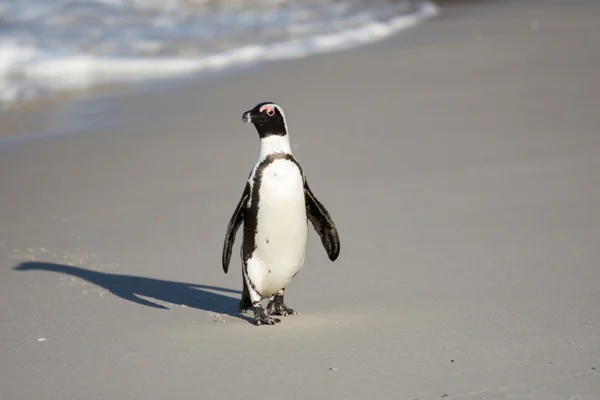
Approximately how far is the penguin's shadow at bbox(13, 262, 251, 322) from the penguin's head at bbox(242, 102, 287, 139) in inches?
31.6

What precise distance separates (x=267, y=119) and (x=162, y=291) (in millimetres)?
1161

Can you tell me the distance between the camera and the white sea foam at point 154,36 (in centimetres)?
1247

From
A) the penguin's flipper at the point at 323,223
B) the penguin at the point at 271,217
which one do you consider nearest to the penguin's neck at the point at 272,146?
the penguin at the point at 271,217

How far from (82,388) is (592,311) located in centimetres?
188

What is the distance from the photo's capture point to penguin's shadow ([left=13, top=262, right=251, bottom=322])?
4539mm

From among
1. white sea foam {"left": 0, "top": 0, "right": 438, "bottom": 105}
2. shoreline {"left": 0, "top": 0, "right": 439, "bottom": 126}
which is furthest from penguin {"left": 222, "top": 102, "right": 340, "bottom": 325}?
white sea foam {"left": 0, "top": 0, "right": 438, "bottom": 105}

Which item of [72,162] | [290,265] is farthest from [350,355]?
[72,162]

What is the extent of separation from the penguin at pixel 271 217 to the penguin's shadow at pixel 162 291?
19 cm

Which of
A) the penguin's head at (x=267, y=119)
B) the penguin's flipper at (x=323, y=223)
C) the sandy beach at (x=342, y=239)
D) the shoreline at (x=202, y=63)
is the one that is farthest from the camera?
the shoreline at (x=202, y=63)

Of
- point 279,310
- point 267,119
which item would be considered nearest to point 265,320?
point 279,310

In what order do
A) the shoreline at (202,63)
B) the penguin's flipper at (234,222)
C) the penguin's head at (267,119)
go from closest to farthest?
the penguin's head at (267,119) → the penguin's flipper at (234,222) → the shoreline at (202,63)

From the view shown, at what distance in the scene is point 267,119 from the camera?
4043 mm

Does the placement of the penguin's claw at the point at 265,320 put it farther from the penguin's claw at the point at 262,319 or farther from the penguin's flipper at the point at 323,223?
the penguin's flipper at the point at 323,223

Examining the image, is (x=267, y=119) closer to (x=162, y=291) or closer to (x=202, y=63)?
(x=162, y=291)
